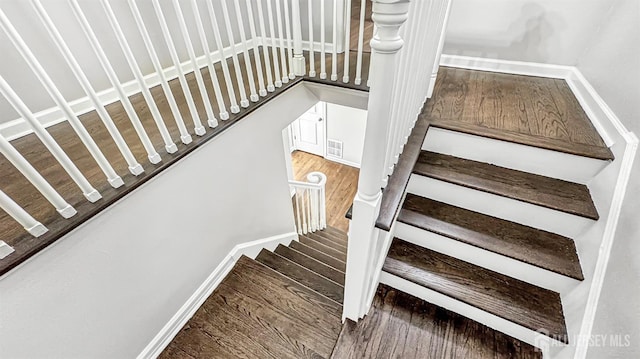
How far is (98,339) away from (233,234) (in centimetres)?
93

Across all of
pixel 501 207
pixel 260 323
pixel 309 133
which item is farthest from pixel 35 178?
pixel 309 133

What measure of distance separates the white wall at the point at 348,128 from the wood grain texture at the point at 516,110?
9.40ft

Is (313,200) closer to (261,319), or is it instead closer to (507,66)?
(261,319)

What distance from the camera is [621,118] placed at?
142 cm

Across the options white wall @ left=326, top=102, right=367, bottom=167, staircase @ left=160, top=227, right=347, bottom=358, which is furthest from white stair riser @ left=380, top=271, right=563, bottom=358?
white wall @ left=326, top=102, right=367, bottom=167

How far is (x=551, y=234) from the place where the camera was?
144cm

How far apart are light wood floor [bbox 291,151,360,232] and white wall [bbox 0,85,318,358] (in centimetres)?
252

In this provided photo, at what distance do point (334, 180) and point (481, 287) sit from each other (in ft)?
13.4

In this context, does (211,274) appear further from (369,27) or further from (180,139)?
(369,27)

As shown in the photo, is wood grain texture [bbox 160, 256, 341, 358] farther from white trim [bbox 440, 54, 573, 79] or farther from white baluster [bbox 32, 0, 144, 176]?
white trim [bbox 440, 54, 573, 79]

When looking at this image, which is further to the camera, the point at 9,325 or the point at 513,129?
the point at 513,129

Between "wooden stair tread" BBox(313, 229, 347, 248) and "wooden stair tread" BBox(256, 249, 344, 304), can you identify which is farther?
"wooden stair tread" BBox(313, 229, 347, 248)

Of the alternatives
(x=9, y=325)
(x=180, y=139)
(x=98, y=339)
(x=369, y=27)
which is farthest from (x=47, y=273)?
(x=369, y=27)

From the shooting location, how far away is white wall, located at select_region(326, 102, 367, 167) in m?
5.22
